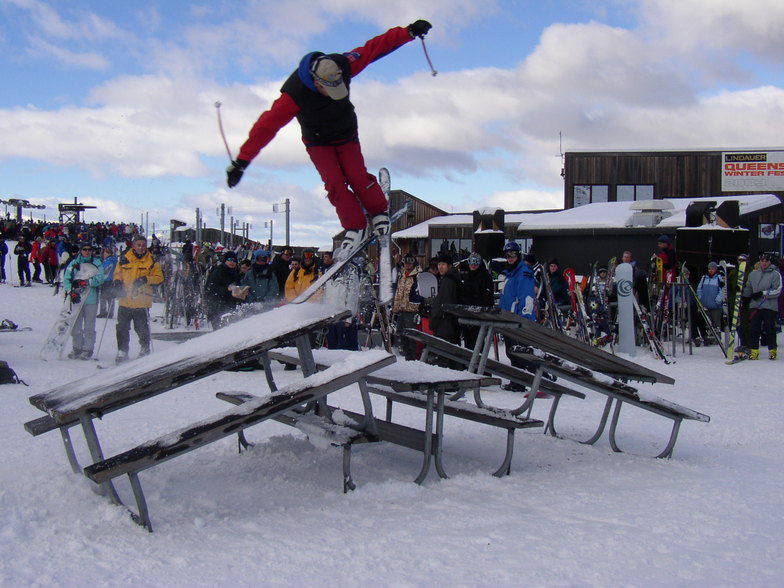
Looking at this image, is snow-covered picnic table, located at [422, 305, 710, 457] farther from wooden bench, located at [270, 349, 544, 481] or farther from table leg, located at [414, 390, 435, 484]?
table leg, located at [414, 390, 435, 484]

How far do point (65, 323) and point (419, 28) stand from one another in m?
7.85

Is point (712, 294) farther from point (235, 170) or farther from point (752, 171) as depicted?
point (752, 171)

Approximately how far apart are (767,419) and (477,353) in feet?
11.3

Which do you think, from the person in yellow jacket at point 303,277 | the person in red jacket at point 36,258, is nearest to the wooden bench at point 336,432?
the person in yellow jacket at point 303,277

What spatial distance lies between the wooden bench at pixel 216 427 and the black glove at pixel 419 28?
255cm

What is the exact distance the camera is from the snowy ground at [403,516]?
3.02 meters

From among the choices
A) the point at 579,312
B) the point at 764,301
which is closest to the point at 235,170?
the point at 579,312

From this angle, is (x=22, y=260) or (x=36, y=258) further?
(x=36, y=258)

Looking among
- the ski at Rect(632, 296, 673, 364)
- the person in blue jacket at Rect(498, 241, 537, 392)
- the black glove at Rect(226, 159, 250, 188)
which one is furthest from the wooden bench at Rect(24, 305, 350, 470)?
the ski at Rect(632, 296, 673, 364)

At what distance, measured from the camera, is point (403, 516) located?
12.3ft

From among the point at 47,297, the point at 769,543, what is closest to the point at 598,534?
the point at 769,543

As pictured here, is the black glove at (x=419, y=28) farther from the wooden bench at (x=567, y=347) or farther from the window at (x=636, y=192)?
the window at (x=636, y=192)

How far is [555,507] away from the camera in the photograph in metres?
4.00

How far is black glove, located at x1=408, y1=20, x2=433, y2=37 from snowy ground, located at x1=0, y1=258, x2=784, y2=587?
2928mm
